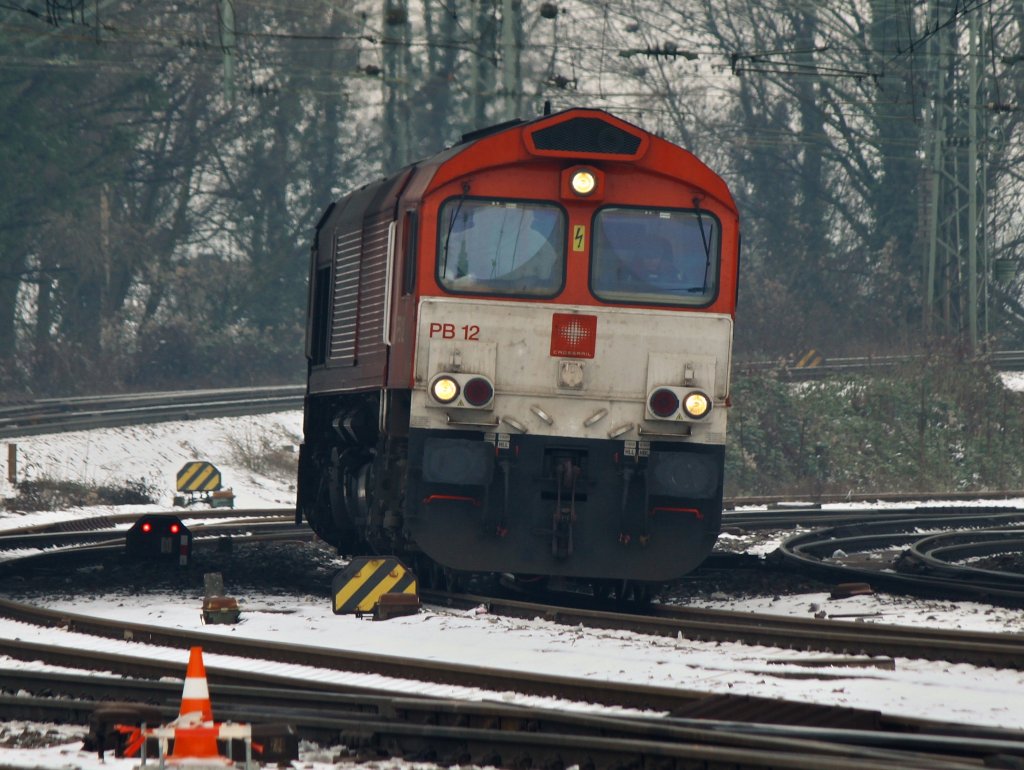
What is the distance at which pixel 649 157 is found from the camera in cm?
1236

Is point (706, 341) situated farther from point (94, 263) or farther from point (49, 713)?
point (94, 263)

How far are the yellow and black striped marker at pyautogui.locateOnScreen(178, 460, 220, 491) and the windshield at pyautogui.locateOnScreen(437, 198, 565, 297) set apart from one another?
15090 mm

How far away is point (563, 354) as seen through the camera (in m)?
12.1

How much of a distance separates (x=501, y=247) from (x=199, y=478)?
15447mm

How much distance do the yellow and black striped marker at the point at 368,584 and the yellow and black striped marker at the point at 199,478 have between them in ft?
47.8

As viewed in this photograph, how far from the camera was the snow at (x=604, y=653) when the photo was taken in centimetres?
802

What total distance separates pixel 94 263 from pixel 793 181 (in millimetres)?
19286

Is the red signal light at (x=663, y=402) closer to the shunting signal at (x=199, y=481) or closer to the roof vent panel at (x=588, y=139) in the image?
the roof vent panel at (x=588, y=139)

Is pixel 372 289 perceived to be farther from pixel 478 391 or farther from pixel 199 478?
pixel 199 478

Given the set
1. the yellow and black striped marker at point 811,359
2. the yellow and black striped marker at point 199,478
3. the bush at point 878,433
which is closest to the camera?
the yellow and black striped marker at point 199,478

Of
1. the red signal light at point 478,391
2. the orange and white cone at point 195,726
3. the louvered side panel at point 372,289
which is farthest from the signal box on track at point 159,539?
the orange and white cone at point 195,726

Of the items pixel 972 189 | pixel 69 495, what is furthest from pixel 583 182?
pixel 972 189


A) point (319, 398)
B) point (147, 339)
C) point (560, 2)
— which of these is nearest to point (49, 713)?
point (319, 398)

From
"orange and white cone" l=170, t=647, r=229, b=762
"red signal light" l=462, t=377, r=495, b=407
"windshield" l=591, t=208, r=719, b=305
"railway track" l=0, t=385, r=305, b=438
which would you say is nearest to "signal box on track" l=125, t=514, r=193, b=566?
"red signal light" l=462, t=377, r=495, b=407
